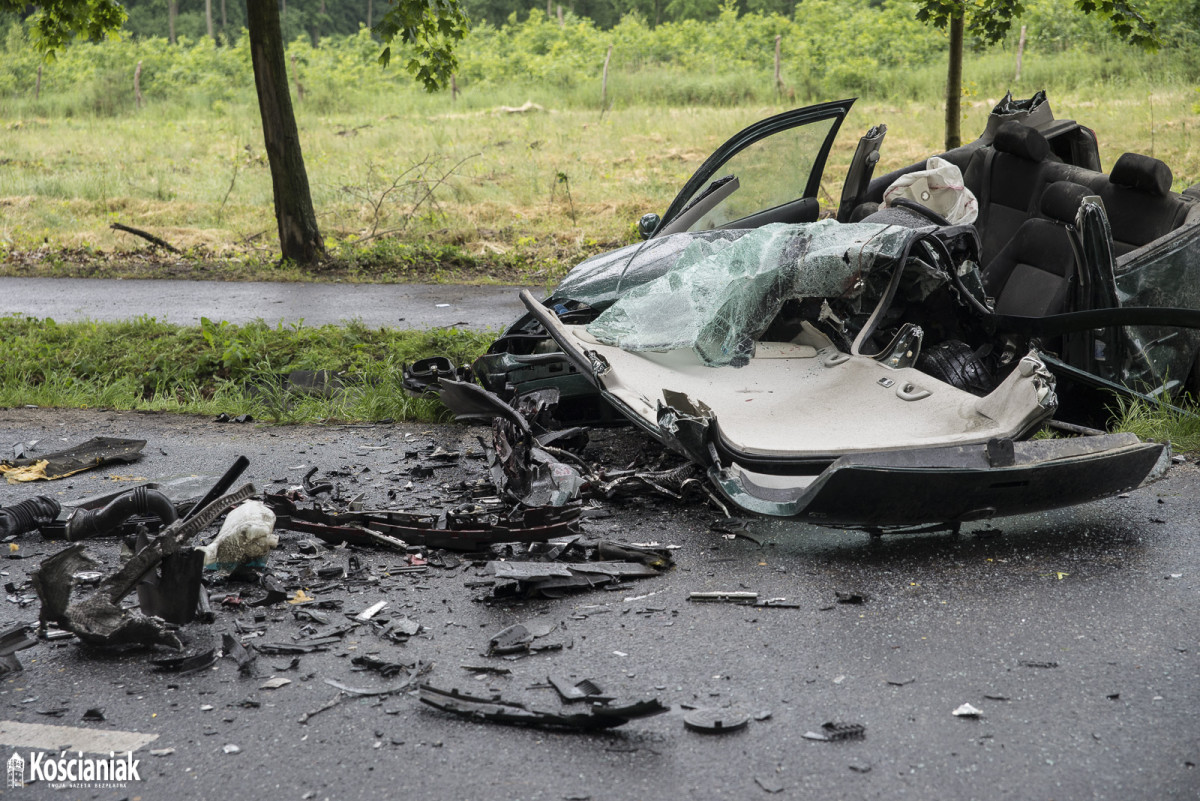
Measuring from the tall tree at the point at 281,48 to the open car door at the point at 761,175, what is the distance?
13.7ft

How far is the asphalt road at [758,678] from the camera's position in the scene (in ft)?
8.45

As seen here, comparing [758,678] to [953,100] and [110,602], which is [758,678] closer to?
[110,602]

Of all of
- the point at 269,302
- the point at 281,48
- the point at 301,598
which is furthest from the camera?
the point at 281,48

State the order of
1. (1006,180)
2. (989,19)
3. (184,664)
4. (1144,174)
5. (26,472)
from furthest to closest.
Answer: (989,19), (1006,180), (1144,174), (26,472), (184,664)

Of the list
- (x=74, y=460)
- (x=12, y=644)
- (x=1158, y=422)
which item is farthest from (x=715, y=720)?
(x=74, y=460)

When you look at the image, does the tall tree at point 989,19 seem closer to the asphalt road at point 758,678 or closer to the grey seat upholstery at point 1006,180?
the grey seat upholstery at point 1006,180

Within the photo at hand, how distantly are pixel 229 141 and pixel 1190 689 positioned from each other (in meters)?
23.5

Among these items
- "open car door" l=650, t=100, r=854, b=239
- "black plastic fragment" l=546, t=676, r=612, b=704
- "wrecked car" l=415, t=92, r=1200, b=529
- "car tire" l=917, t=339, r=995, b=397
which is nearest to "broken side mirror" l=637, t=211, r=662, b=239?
"wrecked car" l=415, t=92, r=1200, b=529

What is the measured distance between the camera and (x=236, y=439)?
626 cm

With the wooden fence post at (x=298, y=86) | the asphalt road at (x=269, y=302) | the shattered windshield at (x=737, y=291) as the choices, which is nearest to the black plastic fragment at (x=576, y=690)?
the shattered windshield at (x=737, y=291)

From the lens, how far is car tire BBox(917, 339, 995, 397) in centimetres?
502

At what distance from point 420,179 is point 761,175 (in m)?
11.2

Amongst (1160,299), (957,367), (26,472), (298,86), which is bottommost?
(26,472)

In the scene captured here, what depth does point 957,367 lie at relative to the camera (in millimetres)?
5055
